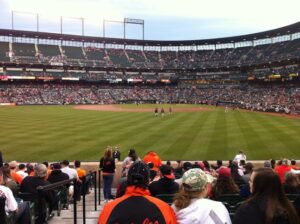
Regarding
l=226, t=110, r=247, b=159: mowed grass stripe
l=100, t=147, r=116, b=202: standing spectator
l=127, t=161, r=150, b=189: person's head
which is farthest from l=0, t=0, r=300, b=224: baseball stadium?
l=127, t=161, r=150, b=189: person's head

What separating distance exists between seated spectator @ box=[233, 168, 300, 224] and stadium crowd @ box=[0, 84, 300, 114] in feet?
262

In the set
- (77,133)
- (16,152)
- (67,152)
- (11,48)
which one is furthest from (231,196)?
(11,48)

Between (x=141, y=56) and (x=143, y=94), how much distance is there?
21.6 meters

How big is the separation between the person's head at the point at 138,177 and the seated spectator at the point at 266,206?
114cm

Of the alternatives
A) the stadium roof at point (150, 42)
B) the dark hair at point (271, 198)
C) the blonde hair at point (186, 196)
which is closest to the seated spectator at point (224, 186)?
the blonde hair at point (186, 196)

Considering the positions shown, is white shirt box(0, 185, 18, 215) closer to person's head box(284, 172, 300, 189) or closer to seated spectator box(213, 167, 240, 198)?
seated spectator box(213, 167, 240, 198)

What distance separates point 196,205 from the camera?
14.2 feet

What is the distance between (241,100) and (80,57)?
60359 millimetres

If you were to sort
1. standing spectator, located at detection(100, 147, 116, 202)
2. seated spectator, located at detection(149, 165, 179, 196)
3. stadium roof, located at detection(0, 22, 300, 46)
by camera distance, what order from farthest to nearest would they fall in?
stadium roof, located at detection(0, 22, 300, 46) → standing spectator, located at detection(100, 147, 116, 202) → seated spectator, located at detection(149, 165, 179, 196)

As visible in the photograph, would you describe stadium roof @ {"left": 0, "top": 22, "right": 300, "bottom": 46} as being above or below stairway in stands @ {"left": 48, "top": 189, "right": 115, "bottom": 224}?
above

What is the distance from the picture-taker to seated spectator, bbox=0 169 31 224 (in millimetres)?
6730

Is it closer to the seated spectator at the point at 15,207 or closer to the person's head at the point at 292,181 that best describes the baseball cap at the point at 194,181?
the seated spectator at the point at 15,207

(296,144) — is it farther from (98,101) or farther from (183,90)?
(183,90)

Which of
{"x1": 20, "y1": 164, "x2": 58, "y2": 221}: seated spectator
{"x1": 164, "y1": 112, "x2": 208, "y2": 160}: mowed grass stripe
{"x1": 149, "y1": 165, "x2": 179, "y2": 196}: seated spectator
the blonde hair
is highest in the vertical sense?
the blonde hair
